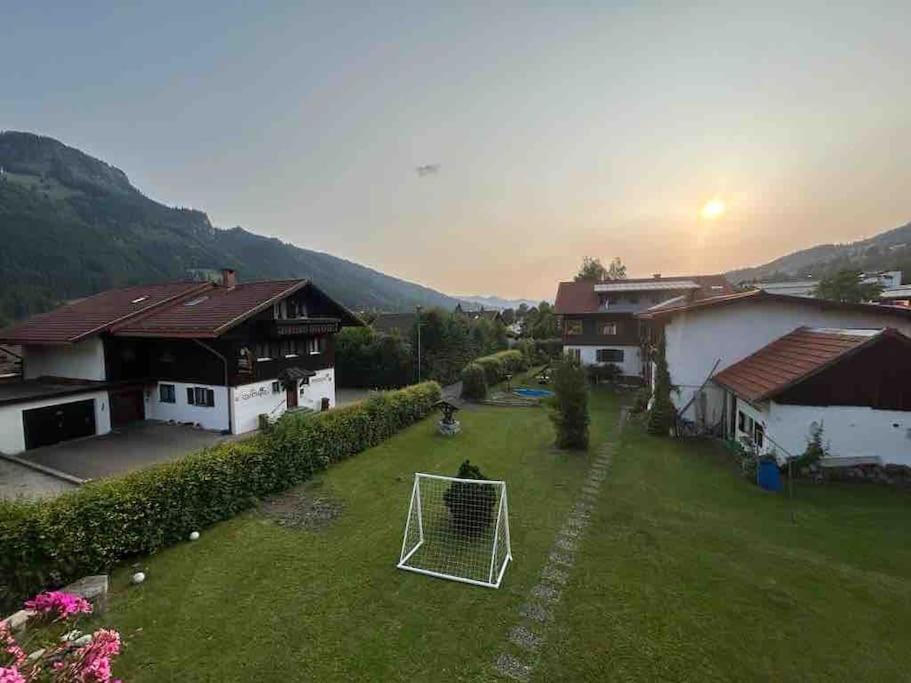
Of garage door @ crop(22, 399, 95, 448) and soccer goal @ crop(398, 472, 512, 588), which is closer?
soccer goal @ crop(398, 472, 512, 588)

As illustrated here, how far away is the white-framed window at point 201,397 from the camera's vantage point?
1972cm

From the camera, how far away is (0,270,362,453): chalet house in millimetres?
18281

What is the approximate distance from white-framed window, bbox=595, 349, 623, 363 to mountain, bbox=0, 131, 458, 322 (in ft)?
46.1

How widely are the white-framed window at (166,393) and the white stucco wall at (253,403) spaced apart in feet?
13.2

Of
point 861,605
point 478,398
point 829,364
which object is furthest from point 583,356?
point 861,605

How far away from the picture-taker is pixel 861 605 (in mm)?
6871

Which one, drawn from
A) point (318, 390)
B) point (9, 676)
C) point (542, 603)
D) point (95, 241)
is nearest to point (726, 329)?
point (542, 603)

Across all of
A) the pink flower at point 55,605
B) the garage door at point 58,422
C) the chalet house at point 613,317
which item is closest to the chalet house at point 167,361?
the garage door at point 58,422

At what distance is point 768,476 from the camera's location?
38.9 feet

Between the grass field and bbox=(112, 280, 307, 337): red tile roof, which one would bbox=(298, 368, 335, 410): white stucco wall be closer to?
bbox=(112, 280, 307, 337): red tile roof

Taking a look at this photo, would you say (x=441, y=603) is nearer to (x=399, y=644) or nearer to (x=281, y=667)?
(x=399, y=644)

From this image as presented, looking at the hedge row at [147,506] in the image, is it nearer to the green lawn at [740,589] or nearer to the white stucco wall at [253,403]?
the white stucco wall at [253,403]

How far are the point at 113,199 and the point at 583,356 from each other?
129 m

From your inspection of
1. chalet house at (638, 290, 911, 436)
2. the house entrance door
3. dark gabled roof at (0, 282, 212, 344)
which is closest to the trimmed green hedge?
the house entrance door
